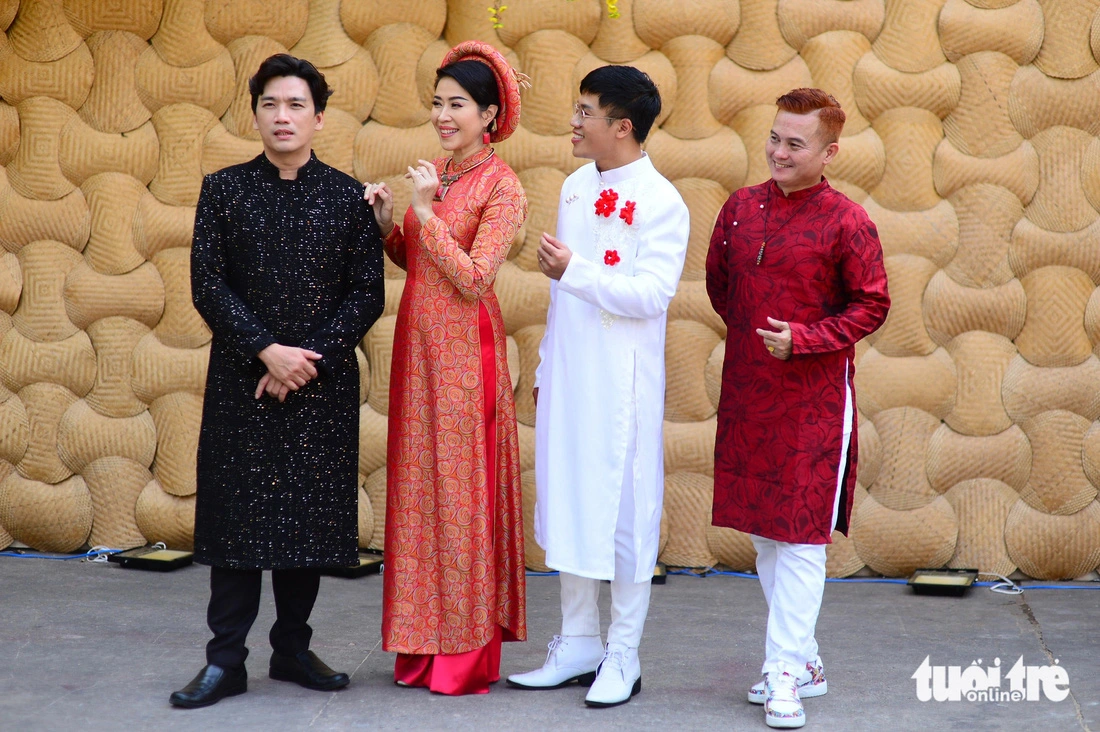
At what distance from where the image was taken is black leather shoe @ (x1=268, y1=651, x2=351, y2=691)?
124 inches

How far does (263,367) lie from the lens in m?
3.04

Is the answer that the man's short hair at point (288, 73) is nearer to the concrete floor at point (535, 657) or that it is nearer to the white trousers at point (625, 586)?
the white trousers at point (625, 586)

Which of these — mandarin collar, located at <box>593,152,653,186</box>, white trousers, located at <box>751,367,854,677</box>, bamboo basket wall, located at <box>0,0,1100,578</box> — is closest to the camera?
white trousers, located at <box>751,367,854,677</box>

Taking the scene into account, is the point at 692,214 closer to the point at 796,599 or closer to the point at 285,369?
the point at 796,599

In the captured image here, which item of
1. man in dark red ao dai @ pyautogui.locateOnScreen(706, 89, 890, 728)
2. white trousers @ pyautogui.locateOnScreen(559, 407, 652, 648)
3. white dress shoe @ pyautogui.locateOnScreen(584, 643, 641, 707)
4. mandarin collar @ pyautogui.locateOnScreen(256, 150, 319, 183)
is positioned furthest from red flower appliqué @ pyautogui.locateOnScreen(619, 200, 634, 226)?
white dress shoe @ pyautogui.locateOnScreen(584, 643, 641, 707)

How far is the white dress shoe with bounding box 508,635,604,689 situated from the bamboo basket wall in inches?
50.7

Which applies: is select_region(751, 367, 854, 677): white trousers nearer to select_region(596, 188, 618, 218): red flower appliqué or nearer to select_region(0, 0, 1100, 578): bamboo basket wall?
select_region(596, 188, 618, 218): red flower appliqué

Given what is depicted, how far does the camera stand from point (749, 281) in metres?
3.13

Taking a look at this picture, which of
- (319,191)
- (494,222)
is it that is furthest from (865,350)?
(319,191)

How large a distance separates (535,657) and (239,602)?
917 mm

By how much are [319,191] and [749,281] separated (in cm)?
115

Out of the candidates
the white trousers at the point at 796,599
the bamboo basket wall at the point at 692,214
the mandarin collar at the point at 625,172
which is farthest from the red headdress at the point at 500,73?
the bamboo basket wall at the point at 692,214

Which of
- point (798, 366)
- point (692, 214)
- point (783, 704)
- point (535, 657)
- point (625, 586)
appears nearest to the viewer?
point (783, 704)

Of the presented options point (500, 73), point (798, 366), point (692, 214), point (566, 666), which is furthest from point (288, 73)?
point (692, 214)
